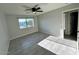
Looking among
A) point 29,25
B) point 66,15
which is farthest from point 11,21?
point 66,15

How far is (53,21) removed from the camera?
5.42 meters

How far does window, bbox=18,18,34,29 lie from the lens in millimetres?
5582

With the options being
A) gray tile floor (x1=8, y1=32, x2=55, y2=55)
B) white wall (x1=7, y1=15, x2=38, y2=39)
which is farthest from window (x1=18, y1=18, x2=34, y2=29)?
gray tile floor (x1=8, y1=32, x2=55, y2=55)

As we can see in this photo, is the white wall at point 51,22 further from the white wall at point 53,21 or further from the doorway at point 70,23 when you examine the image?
the doorway at point 70,23

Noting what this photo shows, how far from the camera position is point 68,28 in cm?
566

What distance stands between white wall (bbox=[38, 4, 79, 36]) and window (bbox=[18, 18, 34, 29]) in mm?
855

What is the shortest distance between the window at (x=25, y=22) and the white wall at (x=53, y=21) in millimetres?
855

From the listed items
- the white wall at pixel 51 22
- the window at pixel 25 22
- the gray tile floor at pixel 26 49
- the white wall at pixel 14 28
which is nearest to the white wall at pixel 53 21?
the white wall at pixel 51 22

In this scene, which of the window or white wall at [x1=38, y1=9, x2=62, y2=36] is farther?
the window

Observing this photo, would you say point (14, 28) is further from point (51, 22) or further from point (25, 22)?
point (51, 22)

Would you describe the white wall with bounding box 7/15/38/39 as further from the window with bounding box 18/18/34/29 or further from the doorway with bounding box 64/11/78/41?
the doorway with bounding box 64/11/78/41
